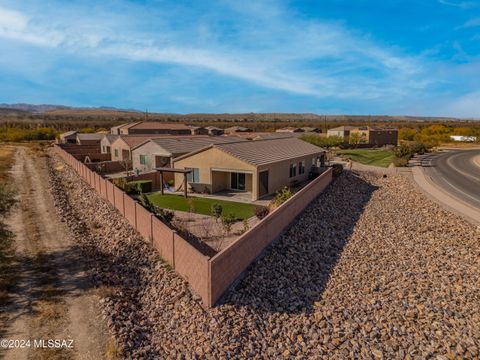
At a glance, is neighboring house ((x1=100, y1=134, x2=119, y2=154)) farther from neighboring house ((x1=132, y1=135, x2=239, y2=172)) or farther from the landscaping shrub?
the landscaping shrub

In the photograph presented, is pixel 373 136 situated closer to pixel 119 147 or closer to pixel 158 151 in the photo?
pixel 119 147

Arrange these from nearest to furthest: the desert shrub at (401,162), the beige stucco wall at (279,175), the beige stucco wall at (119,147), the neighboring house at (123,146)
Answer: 1. the beige stucco wall at (279,175)
2. the neighboring house at (123,146)
3. the beige stucco wall at (119,147)
4. the desert shrub at (401,162)

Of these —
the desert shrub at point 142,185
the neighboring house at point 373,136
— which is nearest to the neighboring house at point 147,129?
the neighboring house at point 373,136

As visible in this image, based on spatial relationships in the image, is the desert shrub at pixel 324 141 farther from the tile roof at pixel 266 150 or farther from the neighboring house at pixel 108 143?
the neighboring house at pixel 108 143

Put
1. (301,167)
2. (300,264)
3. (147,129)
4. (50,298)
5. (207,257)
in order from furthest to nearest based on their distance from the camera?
(147,129)
(301,167)
(300,264)
(50,298)
(207,257)

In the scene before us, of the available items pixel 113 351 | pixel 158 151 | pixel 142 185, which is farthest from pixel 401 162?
pixel 113 351
